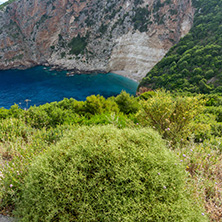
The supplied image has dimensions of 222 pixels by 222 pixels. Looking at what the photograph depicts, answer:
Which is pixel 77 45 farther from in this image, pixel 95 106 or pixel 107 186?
pixel 107 186

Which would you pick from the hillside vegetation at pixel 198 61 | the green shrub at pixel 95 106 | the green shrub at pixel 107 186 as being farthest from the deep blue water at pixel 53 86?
the green shrub at pixel 107 186

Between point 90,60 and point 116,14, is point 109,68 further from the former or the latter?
point 116,14

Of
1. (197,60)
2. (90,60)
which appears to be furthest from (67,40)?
(197,60)

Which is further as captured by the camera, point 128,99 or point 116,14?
point 116,14

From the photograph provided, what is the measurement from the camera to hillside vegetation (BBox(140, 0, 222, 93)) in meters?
29.2

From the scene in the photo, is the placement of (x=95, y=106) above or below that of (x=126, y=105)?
above

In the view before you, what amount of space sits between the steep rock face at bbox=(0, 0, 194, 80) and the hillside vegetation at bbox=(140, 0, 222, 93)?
898 cm

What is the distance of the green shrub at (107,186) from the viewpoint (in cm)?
302

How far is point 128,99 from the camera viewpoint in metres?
16.1

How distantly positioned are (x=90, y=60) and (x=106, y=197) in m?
63.0

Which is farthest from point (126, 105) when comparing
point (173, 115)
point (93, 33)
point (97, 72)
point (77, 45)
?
point (93, 33)

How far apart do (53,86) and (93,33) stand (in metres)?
32.5

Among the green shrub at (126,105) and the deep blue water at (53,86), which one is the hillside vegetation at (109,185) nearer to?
the green shrub at (126,105)

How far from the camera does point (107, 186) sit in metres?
3.23
